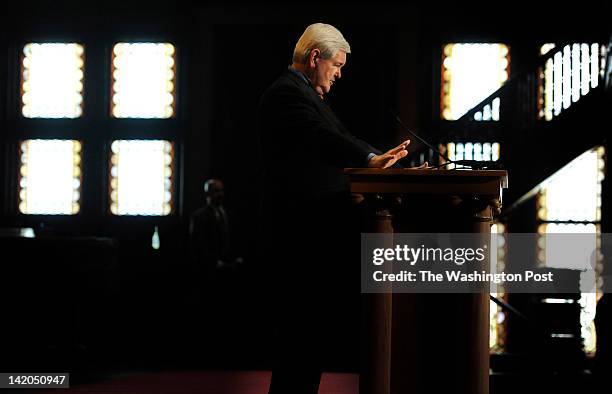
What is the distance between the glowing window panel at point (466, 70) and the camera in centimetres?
841

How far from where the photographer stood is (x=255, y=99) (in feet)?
27.7

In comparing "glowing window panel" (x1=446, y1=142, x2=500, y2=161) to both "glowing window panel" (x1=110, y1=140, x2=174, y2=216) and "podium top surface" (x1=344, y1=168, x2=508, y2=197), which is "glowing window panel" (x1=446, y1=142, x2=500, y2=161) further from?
"podium top surface" (x1=344, y1=168, x2=508, y2=197)

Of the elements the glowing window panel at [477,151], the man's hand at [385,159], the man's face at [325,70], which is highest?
the glowing window panel at [477,151]

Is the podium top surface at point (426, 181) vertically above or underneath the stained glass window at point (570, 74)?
underneath

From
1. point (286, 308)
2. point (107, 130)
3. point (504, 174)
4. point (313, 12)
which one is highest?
point (313, 12)

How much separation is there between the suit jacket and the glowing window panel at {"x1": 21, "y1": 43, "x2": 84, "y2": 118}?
608cm

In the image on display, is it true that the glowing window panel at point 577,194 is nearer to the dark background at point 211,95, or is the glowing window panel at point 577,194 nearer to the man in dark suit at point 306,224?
the dark background at point 211,95

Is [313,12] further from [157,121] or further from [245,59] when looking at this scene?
[157,121]

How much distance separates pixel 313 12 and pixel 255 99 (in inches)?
37.9

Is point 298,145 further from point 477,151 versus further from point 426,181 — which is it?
point 477,151

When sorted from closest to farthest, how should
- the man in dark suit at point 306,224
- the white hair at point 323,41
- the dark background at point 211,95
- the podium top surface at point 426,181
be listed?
the podium top surface at point 426,181 < the man in dark suit at point 306,224 < the white hair at point 323,41 < the dark background at point 211,95

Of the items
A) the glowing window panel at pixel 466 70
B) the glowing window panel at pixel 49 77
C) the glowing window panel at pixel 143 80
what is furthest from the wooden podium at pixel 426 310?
the glowing window panel at pixel 49 77

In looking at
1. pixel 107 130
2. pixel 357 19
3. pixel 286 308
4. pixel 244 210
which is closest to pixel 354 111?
pixel 357 19

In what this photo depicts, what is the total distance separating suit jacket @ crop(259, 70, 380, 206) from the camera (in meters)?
2.82
